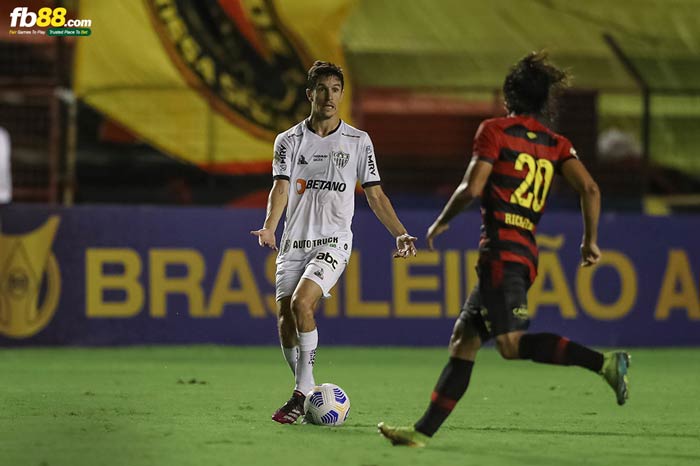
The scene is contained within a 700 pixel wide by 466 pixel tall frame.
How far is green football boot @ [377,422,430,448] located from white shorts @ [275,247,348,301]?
1.60 m

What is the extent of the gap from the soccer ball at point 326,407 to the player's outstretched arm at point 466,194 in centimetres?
181

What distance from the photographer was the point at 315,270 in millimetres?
8844

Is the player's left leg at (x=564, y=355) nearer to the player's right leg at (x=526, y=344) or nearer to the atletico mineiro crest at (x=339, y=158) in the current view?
the player's right leg at (x=526, y=344)

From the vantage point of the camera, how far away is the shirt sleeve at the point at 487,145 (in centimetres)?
726

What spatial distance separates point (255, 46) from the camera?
623 inches

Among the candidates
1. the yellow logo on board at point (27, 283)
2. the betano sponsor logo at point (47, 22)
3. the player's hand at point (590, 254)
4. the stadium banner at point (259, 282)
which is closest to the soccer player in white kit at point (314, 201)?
the player's hand at point (590, 254)

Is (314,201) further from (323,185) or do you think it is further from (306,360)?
(306,360)

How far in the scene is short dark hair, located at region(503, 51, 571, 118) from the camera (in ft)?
24.2

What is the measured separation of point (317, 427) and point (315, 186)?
5.37ft

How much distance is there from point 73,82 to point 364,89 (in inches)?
135

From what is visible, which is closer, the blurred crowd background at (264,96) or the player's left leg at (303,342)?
the player's left leg at (303,342)

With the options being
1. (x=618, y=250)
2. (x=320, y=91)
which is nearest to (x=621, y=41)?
(x=618, y=250)

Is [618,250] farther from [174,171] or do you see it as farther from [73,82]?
[73,82]

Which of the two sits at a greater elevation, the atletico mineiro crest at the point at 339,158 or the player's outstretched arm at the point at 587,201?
the atletico mineiro crest at the point at 339,158
